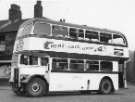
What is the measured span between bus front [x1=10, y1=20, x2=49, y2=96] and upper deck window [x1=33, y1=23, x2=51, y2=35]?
0.86 ft

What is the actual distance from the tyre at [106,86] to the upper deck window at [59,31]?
4.12 metres

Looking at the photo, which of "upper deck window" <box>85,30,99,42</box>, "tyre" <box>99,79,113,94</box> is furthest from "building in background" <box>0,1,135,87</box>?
"upper deck window" <box>85,30,99,42</box>

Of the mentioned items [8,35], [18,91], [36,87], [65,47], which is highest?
[8,35]

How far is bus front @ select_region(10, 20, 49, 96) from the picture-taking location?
18438 mm

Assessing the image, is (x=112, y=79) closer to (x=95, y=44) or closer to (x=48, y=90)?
(x=95, y=44)

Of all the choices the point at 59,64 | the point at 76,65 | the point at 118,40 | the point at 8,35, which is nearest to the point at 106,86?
the point at 76,65

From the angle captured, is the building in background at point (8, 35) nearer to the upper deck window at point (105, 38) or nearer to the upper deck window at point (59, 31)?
the upper deck window at point (105, 38)

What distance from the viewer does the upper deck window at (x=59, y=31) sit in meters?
19.7

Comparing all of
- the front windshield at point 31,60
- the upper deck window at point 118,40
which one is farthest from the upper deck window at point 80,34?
the front windshield at point 31,60

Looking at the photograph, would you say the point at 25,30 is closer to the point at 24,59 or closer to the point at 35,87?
the point at 24,59

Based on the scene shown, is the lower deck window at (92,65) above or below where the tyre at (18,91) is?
above

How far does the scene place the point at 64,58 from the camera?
20094mm

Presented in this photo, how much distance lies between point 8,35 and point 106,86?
23950 millimetres

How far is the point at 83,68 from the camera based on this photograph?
69.3 ft
